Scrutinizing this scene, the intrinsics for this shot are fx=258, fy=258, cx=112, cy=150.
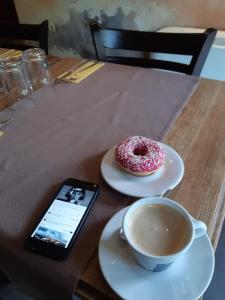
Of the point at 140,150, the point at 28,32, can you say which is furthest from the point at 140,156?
the point at 28,32

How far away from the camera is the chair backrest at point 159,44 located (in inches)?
34.4

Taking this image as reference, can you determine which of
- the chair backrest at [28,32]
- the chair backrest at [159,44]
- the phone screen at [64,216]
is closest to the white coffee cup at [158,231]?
the phone screen at [64,216]

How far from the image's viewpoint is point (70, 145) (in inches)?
23.9

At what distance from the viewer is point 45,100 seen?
2.57 ft

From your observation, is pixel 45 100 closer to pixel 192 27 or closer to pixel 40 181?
pixel 40 181

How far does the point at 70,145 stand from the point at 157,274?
1.14 ft

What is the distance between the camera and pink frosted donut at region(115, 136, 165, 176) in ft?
1.56

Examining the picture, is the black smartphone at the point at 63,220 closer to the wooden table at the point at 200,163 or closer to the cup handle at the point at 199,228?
the wooden table at the point at 200,163

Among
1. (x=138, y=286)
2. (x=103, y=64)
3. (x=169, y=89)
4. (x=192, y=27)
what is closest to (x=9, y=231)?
(x=138, y=286)

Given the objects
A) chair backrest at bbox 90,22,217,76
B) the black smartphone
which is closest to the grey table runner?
the black smartphone

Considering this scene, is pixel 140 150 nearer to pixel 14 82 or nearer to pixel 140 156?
pixel 140 156

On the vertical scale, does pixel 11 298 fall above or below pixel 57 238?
below

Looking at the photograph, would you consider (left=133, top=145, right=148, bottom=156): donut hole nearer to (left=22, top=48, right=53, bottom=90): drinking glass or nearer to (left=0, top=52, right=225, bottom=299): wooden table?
(left=0, top=52, right=225, bottom=299): wooden table

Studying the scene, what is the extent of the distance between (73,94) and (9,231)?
482 mm
